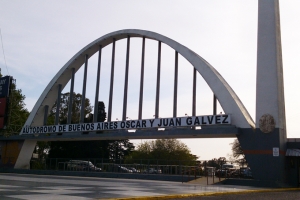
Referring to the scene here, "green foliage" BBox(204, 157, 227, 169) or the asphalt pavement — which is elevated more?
"green foliage" BBox(204, 157, 227, 169)

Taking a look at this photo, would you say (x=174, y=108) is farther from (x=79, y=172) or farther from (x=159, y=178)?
(x=79, y=172)

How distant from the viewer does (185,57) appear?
1315 inches

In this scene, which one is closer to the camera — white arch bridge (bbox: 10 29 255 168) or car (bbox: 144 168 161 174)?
white arch bridge (bbox: 10 29 255 168)

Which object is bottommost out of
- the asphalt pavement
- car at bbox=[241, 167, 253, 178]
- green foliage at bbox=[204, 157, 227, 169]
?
the asphalt pavement

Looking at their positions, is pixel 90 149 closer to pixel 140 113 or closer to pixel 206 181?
pixel 140 113

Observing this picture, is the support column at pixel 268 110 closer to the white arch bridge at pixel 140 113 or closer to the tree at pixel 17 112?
the white arch bridge at pixel 140 113

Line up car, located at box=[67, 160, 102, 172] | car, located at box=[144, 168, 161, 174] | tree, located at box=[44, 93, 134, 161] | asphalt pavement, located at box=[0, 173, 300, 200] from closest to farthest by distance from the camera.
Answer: asphalt pavement, located at box=[0, 173, 300, 200]
car, located at box=[144, 168, 161, 174]
car, located at box=[67, 160, 102, 172]
tree, located at box=[44, 93, 134, 161]

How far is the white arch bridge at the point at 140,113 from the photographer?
28438 mm

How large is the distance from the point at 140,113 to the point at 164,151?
3733cm

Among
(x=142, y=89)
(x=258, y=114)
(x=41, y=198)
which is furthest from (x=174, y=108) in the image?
(x=41, y=198)

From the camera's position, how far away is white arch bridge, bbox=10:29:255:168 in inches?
1120

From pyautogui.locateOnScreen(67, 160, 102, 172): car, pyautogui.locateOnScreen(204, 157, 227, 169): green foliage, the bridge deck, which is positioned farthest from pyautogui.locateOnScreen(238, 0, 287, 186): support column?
pyautogui.locateOnScreen(67, 160, 102, 172): car

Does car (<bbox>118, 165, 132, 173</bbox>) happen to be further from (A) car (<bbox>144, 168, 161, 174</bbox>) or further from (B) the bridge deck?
(B) the bridge deck

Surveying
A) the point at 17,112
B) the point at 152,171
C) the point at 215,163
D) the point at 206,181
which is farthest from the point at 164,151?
the point at 206,181
